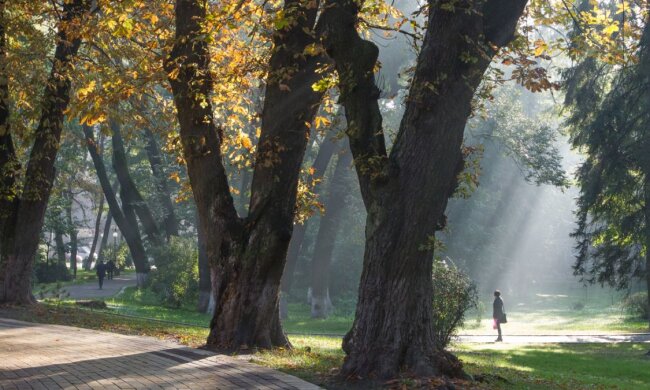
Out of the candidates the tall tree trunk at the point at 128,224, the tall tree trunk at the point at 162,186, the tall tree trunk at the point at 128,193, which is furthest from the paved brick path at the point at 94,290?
the tall tree trunk at the point at 162,186

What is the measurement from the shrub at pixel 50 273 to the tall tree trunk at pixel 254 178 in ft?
127

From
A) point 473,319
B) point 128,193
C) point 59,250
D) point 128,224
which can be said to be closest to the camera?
A: point 128,193

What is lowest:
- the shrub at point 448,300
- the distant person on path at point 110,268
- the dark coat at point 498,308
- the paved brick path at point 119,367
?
the paved brick path at point 119,367

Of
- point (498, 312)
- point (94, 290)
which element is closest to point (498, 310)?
point (498, 312)

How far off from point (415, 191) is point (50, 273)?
4552cm

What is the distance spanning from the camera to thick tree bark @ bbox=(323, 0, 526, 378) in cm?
905

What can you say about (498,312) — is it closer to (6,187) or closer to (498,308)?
(498,308)

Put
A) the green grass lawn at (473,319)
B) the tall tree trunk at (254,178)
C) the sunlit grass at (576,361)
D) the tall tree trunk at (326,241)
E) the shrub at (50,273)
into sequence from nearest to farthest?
the tall tree trunk at (254,178)
the sunlit grass at (576,361)
the green grass lawn at (473,319)
the tall tree trunk at (326,241)
the shrub at (50,273)

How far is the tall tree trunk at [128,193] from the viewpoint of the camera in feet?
120

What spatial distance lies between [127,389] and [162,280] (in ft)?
92.8

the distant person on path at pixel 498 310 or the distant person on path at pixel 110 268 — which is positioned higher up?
the distant person on path at pixel 110 268

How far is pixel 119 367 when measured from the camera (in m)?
9.83

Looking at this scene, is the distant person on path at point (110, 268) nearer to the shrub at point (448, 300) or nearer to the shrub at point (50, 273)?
the shrub at point (50, 273)

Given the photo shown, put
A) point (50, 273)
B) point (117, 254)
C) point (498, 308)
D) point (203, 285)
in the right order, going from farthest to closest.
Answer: point (117, 254) < point (50, 273) < point (203, 285) < point (498, 308)
